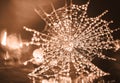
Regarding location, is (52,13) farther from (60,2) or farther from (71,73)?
(71,73)

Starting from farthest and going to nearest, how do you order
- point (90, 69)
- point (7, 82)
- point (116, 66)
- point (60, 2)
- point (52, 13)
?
point (116, 66) → point (90, 69) → point (60, 2) → point (52, 13) → point (7, 82)

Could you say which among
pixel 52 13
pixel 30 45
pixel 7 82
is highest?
pixel 52 13

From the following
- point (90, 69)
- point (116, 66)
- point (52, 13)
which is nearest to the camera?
point (52, 13)

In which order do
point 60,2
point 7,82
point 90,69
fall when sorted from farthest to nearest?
1. point 90,69
2. point 60,2
3. point 7,82

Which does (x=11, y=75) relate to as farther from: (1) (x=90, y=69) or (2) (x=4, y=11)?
(1) (x=90, y=69)

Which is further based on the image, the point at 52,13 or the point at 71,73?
the point at 71,73

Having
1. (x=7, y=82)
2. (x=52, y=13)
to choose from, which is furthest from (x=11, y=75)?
(x=52, y=13)

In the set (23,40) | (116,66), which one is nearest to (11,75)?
(23,40)

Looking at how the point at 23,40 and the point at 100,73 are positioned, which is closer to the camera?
the point at 23,40

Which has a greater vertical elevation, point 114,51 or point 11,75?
point 114,51
